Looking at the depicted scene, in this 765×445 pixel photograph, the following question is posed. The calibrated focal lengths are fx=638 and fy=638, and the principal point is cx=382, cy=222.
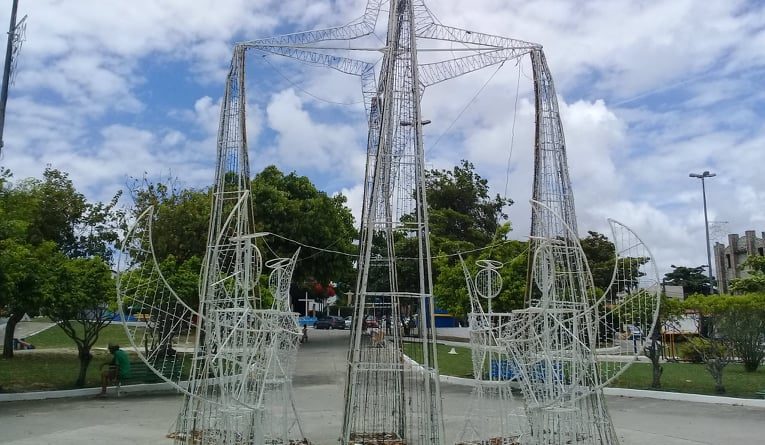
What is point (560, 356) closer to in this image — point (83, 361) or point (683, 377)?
point (83, 361)

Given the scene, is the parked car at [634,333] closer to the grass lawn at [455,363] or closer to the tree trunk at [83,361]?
the grass lawn at [455,363]

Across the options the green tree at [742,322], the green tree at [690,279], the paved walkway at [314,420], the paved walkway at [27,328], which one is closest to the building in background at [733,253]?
the green tree at [690,279]

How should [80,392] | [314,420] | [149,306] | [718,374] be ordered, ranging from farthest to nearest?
1. [718,374]
2. [80,392]
3. [314,420]
4. [149,306]

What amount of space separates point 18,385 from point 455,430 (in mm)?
11810

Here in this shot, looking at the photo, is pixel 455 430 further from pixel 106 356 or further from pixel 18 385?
pixel 106 356

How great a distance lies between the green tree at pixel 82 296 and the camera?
15750 mm

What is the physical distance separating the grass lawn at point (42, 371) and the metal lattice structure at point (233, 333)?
28.7ft

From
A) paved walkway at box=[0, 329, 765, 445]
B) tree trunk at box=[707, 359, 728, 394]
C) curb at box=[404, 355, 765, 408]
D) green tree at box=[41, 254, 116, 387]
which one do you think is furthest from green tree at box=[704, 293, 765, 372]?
green tree at box=[41, 254, 116, 387]

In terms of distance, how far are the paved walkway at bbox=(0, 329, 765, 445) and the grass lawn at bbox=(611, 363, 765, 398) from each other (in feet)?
5.97

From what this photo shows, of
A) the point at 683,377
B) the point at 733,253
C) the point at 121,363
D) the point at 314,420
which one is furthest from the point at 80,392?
the point at 733,253

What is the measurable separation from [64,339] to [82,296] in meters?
18.7

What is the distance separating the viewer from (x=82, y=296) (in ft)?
52.0

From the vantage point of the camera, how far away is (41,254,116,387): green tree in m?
15.8

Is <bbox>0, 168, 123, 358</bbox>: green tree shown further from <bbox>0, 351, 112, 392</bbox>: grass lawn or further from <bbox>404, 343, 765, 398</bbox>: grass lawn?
<bbox>404, 343, 765, 398</bbox>: grass lawn
